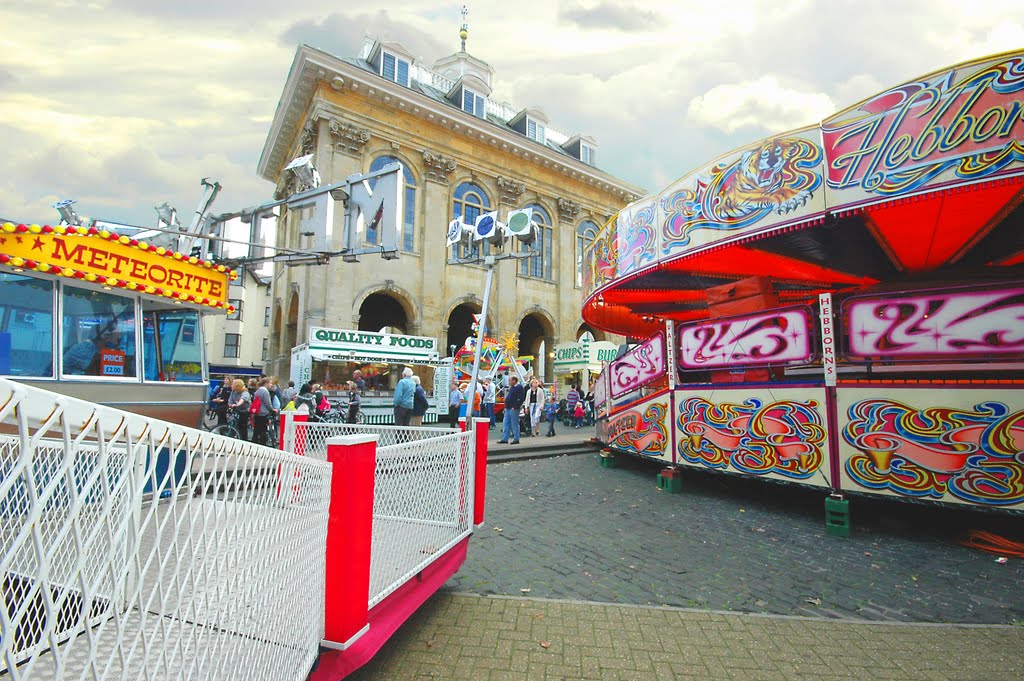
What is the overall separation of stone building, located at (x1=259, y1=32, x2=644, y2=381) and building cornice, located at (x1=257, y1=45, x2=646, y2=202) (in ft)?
0.20

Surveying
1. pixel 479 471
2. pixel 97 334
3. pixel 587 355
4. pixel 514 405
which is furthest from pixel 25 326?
pixel 587 355

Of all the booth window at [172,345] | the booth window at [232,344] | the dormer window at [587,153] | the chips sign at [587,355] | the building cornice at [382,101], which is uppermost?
the dormer window at [587,153]

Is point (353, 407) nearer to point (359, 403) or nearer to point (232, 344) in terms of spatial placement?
point (359, 403)

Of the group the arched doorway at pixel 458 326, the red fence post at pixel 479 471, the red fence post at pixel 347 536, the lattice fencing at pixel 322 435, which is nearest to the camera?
the red fence post at pixel 347 536

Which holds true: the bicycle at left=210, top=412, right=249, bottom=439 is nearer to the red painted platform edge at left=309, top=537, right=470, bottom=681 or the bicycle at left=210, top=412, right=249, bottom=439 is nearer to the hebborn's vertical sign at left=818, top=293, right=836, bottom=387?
the red painted platform edge at left=309, top=537, right=470, bottom=681

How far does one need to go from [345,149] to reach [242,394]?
14841mm

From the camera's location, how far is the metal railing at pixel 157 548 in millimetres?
1048

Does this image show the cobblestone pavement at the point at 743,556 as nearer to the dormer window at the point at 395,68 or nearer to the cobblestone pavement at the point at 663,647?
the cobblestone pavement at the point at 663,647

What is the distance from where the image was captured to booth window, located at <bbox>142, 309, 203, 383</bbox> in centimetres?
640

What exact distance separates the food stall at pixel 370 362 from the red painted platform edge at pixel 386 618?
12479 millimetres

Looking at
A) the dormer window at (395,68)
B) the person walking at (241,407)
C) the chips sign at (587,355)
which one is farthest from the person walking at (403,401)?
the dormer window at (395,68)

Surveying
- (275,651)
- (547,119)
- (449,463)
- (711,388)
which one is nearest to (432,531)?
(449,463)

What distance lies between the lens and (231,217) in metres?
9.68

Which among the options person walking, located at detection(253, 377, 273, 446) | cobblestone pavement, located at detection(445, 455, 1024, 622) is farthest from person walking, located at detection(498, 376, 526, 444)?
person walking, located at detection(253, 377, 273, 446)
